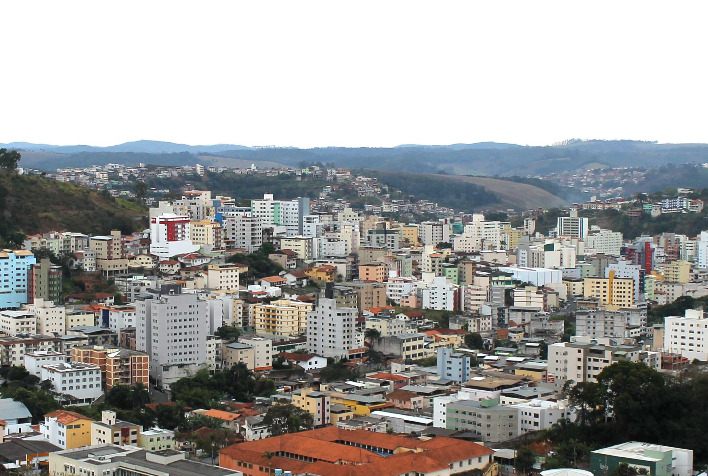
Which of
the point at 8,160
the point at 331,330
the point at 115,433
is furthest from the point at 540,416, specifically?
the point at 8,160

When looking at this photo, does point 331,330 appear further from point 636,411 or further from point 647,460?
point 647,460

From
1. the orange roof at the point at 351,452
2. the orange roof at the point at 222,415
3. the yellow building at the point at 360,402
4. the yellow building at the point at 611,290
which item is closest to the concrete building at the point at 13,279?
the orange roof at the point at 222,415

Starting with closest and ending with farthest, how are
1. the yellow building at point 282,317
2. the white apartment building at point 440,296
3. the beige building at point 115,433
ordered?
the beige building at point 115,433, the yellow building at point 282,317, the white apartment building at point 440,296

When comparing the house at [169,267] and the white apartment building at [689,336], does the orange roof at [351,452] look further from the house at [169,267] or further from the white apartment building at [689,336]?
the house at [169,267]

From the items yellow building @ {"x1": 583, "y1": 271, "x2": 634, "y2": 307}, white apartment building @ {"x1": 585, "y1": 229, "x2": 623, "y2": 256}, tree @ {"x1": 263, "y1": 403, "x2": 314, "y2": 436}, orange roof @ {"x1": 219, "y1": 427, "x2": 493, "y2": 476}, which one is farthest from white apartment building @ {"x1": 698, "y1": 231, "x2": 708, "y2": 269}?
orange roof @ {"x1": 219, "y1": 427, "x2": 493, "y2": 476}

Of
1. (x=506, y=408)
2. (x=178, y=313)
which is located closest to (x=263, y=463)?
(x=506, y=408)

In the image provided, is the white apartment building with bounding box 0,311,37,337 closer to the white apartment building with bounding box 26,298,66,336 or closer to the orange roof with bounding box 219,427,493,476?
the white apartment building with bounding box 26,298,66,336
